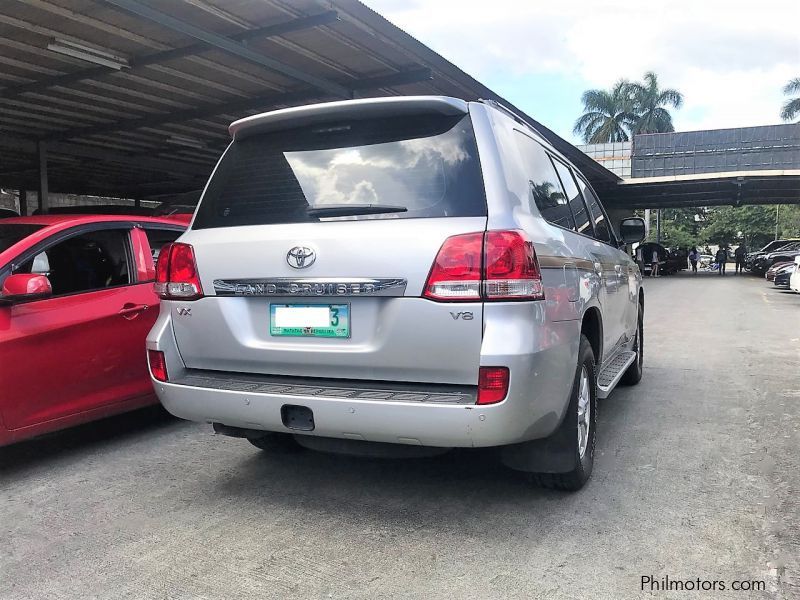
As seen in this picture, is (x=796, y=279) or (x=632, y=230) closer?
(x=632, y=230)

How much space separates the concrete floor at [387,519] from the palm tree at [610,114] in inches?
2329

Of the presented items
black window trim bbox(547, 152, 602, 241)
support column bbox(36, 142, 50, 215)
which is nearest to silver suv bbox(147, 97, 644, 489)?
black window trim bbox(547, 152, 602, 241)

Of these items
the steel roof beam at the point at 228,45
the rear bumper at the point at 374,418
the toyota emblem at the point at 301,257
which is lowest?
the rear bumper at the point at 374,418

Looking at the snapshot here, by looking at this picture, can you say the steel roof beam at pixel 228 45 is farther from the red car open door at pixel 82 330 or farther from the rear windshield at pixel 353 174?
the rear windshield at pixel 353 174

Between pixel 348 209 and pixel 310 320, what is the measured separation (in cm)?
52

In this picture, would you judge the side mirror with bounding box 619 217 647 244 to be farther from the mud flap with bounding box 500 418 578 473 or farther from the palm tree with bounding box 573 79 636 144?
the palm tree with bounding box 573 79 636 144

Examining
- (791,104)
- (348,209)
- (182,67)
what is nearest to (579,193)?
(348,209)

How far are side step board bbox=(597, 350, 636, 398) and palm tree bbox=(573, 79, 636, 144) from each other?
5803 centimetres

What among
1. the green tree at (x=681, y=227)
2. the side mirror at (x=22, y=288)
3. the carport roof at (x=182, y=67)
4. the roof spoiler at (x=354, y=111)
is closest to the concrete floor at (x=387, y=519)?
the side mirror at (x=22, y=288)

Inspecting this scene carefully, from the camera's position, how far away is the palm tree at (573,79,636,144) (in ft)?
196

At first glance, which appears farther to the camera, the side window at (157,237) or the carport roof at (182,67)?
the carport roof at (182,67)

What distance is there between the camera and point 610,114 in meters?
60.2

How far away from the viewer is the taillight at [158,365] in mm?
3367

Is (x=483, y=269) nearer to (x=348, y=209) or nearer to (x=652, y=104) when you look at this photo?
(x=348, y=209)
